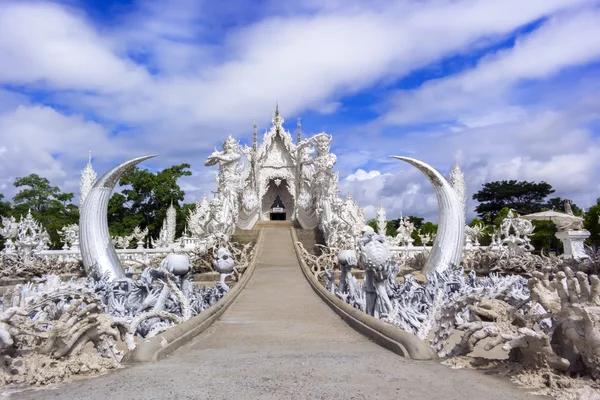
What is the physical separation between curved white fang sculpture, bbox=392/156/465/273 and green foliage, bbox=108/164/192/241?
2364 centimetres

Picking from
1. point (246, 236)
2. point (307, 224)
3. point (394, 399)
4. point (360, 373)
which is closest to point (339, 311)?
point (360, 373)

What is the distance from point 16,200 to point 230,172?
24170 mm

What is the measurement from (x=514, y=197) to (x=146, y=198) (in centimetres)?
3309

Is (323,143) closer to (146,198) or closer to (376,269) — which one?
(376,269)

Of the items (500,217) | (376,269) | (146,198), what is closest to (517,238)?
(376,269)

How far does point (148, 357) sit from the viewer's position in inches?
150

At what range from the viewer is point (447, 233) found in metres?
11.8

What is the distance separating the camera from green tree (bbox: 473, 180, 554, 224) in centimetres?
4259

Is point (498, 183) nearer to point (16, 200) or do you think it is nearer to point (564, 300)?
point (16, 200)

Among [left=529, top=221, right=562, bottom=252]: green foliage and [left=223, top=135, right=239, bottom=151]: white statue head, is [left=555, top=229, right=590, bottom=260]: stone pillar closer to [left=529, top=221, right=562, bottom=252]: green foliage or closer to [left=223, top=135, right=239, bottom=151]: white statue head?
[left=223, top=135, right=239, bottom=151]: white statue head

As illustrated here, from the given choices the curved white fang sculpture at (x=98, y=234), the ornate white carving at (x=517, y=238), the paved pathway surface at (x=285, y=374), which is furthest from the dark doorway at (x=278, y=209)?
the paved pathway surface at (x=285, y=374)

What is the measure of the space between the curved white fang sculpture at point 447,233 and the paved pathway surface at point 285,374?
259 inches

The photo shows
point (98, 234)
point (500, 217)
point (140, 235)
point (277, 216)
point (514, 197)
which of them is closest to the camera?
point (98, 234)

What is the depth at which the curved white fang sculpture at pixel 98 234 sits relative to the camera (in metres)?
11.3
